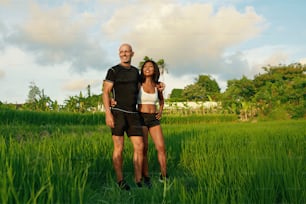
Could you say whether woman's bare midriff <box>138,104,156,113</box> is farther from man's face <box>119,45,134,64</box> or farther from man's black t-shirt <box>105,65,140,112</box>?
man's face <box>119,45,134,64</box>

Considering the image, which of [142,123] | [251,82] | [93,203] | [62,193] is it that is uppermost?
[251,82]

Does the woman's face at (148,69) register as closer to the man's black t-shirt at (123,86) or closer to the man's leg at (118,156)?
the man's black t-shirt at (123,86)

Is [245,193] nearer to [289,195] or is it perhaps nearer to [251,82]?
[289,195]

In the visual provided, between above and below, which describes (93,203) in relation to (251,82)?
below

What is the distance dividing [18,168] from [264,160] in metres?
1.95

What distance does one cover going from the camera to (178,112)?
27656mm

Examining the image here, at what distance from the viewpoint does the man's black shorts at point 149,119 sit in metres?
4.13

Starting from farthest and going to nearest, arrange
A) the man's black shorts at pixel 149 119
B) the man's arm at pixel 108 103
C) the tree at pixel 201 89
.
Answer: the tree at pixel 201 89, the man's black shorts at pixel 149 119, the man's arm at pixel 108 103

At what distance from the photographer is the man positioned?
393cm

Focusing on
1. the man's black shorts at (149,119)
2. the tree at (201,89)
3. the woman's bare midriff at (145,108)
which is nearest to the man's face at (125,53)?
the woman's bare midriff at (145,108)

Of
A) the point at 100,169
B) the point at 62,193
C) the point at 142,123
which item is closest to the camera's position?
the point at 62,193

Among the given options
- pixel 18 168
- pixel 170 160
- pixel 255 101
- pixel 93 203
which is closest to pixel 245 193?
pixel 93 203

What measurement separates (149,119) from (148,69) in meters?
0.56

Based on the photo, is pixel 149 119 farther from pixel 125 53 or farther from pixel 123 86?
pixel 125 53
